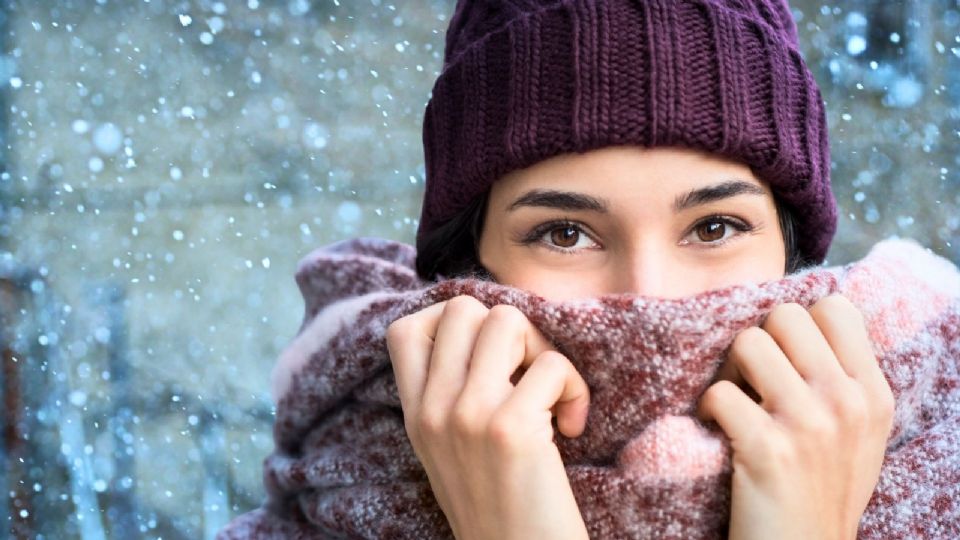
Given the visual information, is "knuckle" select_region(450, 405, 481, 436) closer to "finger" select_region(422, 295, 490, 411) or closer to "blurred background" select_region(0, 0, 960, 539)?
"finger" select_region(422, 295, 490, 411)

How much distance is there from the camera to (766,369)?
2.88ft

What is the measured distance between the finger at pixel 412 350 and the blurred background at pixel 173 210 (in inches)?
44.3

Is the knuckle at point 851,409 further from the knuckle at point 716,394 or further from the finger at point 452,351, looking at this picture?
the finger at point 452,351

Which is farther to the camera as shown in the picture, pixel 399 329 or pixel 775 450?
pixel 399 329

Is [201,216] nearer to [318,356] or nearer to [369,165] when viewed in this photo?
Answer: [369,165]

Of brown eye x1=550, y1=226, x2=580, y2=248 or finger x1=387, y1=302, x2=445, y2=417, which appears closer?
finger x1=387, y1=302, x2=445, y2=417

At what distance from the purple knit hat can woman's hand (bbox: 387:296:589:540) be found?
234 millimetres

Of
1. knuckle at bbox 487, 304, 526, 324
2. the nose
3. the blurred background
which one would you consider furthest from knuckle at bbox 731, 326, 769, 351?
the blurred background

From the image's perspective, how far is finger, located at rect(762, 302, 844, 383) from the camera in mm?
880

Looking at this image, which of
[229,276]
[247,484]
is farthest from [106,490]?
[229,276]

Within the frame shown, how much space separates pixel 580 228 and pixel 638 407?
230mm

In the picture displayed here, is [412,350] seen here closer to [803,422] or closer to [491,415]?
[491,415]

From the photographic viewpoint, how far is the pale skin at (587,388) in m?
0.85

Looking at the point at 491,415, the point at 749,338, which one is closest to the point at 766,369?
the point at 749,338
